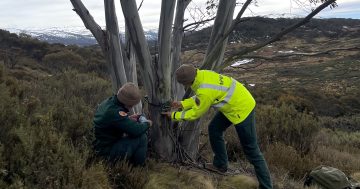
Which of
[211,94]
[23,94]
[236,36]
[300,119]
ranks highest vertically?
[236,36]

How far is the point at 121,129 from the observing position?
14.7 ft

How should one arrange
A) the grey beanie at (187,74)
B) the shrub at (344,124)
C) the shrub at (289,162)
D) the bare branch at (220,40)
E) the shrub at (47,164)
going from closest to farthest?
1. the shrub at (47,164)
2. the grey beanie at (187,74)
3. the bare branch at (220,40)
4. the shrub at (289,162)
5. the shrub at (344,124)

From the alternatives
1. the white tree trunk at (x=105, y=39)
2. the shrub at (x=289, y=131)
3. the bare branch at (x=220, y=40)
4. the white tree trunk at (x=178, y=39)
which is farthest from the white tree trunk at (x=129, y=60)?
the shrub at (x=289, y=131)

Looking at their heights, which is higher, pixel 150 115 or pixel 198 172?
pixel 150 115

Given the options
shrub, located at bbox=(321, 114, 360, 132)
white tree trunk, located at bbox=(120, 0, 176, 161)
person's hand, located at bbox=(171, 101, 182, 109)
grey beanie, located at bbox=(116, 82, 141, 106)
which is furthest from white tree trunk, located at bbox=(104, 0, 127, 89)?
shrub, located at bbox=(321, 114, 360, 132)

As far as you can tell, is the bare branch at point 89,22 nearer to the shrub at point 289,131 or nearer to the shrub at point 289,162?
the shrub at point 289,162

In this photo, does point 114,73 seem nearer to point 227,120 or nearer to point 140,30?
point 140,30

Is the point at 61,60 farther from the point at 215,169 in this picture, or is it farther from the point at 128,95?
the point at 128,95

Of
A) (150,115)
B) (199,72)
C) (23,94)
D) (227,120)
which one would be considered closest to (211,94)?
(199,72)

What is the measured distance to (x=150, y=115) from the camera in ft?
17.6

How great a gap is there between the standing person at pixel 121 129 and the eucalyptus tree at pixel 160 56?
0.62 m

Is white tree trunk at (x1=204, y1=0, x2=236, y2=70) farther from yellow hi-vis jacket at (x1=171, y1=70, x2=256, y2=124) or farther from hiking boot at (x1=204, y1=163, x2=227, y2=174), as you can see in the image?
hiking boot at (x1=204, y1=163, x2=227, y2=174)

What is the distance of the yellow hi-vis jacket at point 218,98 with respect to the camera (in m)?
4.61

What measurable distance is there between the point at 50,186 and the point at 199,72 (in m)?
2.02
